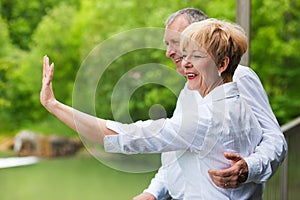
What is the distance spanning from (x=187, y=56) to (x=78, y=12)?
1149 cm

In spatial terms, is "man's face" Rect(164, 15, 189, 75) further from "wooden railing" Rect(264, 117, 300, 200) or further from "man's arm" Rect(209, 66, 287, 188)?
"wooden railing" Rect(264, 117, 300, 200)

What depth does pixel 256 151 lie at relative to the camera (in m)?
1.15

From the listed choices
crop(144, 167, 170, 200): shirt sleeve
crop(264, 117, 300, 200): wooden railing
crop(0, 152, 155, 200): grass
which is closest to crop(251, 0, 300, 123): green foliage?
crop(0, 152, 155, 200): grass

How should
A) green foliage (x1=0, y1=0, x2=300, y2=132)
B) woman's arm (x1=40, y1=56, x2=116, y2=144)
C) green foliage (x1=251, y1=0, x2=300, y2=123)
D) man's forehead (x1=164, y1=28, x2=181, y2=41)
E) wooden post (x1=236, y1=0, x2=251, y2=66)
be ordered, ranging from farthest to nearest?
green foliage (x1=0, y1=0, x2=300, y2=132)
green foliage (x1=251, y1=0, x2=300, y2=123)
wooden post (x1=236, y1=0, x2=251, y2=66)
man's forehead (x1=164, y1=28, x2=181, y2=41)
woman's arm (x1=40, y1=56, x2=116, y2=144)

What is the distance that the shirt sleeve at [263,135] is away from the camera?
3.71 ft

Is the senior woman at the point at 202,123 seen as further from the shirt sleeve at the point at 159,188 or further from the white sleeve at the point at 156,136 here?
the shirt sleeve at the point at 159,188

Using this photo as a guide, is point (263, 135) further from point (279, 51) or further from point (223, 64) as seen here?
point (279, 51)

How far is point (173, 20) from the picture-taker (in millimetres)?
1282

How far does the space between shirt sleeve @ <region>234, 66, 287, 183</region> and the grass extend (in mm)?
10234

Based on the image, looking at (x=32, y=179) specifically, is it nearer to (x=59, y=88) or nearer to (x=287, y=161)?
(x=59, y=88)

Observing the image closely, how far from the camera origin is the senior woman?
1.05 meters

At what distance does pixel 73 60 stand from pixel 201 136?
37.9ft

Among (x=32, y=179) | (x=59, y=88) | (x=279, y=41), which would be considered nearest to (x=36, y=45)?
(x=59, y=88)

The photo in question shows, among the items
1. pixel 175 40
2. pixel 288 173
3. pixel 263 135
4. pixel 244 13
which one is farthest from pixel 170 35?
pixel 288 173
